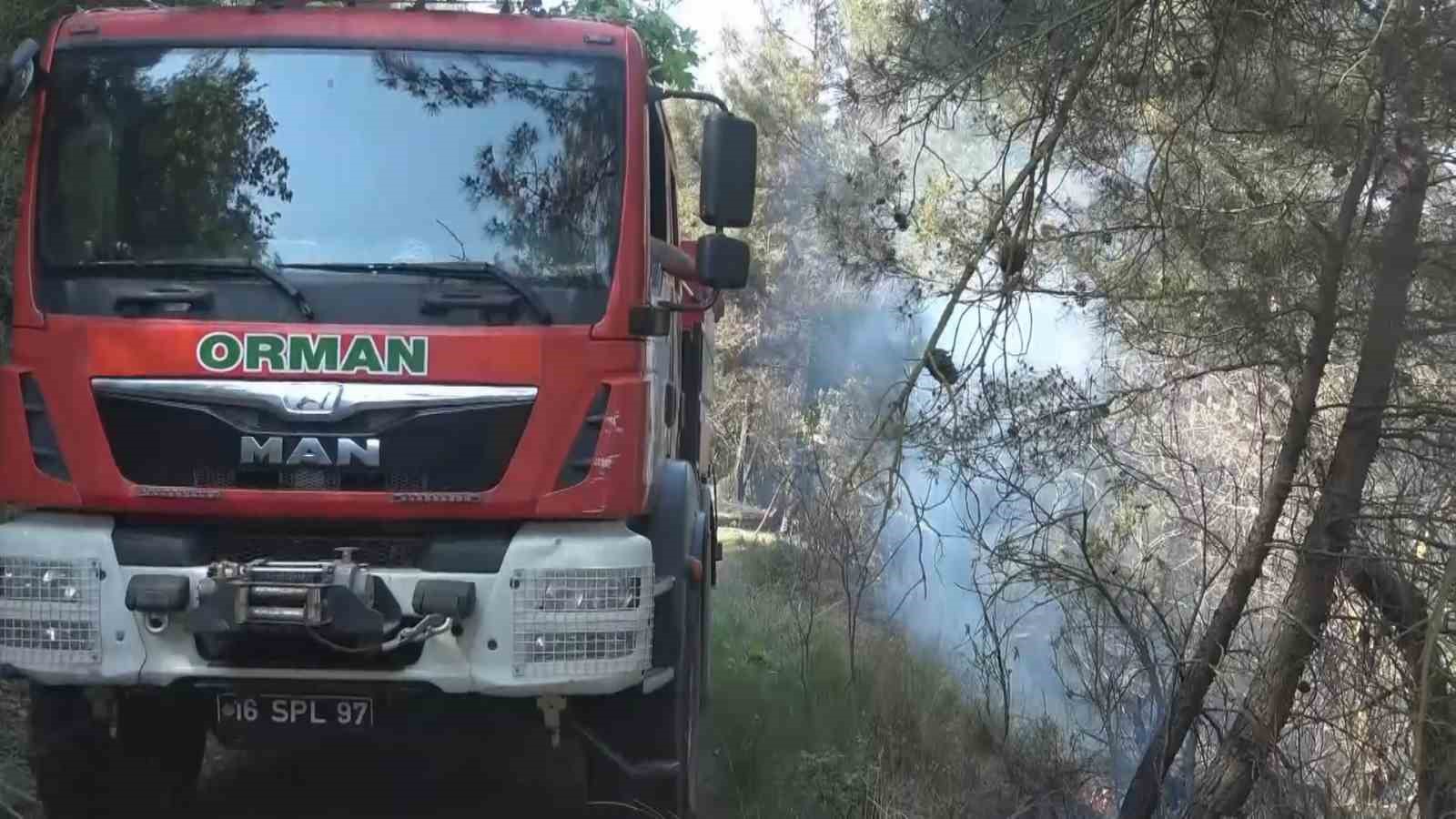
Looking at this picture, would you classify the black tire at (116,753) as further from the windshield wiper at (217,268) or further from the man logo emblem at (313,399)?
the windshield wiper at (217,268)

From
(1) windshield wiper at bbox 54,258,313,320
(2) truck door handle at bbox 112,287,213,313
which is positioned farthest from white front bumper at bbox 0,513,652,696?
(1) windshield wiper at bbox 54,258,313,320

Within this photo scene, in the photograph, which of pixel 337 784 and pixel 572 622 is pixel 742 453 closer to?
pixel 337 784

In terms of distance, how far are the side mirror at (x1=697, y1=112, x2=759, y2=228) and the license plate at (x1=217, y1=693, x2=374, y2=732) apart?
2.00 metres

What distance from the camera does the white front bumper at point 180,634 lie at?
190 inches

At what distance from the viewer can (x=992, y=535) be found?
6.93m

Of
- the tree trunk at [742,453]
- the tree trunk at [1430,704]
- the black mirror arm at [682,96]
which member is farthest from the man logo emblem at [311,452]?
the tree trunk at [742,453]

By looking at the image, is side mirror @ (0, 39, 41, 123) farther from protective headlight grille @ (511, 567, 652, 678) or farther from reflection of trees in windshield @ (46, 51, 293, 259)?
protective headlight grille @ (511, 567, 652, 678)

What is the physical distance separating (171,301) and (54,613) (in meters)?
1.03

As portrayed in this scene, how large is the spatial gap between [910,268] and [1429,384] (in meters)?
2.22

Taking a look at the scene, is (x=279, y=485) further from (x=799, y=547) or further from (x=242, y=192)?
(x=799, y=547)

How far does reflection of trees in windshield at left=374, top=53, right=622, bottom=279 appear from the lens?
520 centimetres

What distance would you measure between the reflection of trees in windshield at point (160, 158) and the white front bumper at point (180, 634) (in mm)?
1009

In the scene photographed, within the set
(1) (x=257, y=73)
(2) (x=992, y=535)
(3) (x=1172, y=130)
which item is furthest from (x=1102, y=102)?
(1) (x=257, y=73)

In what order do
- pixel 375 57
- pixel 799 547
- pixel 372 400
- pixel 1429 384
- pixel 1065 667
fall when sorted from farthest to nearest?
pixel 799 547 < pixel 1065 667 < pixel 1429 384 < pixel 375 57 < pixel 372 400
